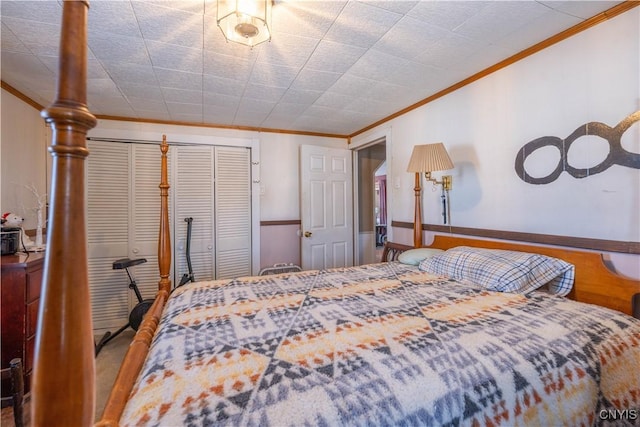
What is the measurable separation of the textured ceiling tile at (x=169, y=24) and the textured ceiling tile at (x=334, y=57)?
72 centimetres

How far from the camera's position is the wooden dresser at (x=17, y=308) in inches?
72.0

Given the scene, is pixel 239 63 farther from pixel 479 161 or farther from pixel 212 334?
pixel 479 161

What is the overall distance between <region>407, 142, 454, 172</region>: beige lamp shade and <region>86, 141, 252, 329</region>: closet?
2.15 metres

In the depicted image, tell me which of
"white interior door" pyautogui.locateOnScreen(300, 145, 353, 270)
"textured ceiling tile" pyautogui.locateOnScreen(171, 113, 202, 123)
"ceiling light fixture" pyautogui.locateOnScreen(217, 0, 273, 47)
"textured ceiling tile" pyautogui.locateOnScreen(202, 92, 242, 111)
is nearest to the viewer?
"ceiling light fixture" pyautogui.locateOnScreen(217, 0, 273, 47)

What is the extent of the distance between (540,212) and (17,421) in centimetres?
273

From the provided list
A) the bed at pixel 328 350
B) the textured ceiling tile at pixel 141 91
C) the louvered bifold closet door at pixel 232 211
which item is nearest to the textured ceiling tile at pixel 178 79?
the textured ceiling tile at pixel 141 91

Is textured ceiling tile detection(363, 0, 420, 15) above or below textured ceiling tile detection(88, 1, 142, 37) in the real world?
above

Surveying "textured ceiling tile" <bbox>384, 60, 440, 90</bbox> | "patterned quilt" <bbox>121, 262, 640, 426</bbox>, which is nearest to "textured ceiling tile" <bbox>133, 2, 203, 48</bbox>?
"textured ceiling tile" <bbox>384, 60, 440, 90</bbox>

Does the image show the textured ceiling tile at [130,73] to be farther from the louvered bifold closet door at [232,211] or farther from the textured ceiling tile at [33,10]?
the louvered bifold closet door at [232,211]

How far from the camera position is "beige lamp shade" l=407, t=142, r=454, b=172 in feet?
7.29

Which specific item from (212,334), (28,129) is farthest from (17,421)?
(28,129)

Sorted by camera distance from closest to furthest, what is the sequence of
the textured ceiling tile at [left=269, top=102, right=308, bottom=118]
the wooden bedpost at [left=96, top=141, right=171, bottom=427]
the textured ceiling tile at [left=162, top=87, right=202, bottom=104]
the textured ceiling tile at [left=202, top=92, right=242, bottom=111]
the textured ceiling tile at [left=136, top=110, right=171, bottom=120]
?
the wooden bedpost at [left=96, top=141, right=171, bottom=427], the textured ceiling tile at [left=162, top=87, right=202, bottom=104], the textured ceiling tile at [left=202, top=92, right=242, bottom=111], the textured ceiling tile at [left=269, top=102, right=308, bottom=118], the textured ceiling tile at [left=136, top=110, right=171, bottom=120]

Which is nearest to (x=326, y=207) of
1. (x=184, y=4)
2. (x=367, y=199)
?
(x=367, y=199)

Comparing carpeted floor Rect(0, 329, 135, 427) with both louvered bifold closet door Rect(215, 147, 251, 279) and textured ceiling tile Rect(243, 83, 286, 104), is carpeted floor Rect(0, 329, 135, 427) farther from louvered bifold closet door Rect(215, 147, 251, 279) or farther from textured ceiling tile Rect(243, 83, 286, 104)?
textured ceiling tile Rect(243, 83, 286, 104)
